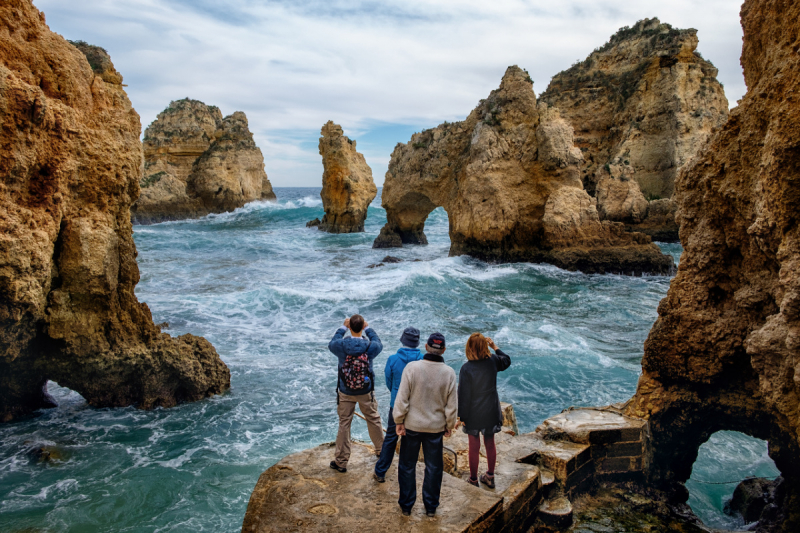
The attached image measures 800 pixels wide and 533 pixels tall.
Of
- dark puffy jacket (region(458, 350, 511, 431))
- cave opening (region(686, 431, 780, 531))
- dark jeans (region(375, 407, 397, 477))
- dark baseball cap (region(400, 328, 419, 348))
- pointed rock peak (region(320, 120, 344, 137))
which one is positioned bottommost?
cave opening (region(686, 431, 780, 531))

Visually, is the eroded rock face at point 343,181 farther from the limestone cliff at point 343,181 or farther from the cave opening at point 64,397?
the cave opening at point 64,397

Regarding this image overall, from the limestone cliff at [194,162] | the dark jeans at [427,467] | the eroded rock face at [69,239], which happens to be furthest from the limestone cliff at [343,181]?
the dark jeans at [427,467]

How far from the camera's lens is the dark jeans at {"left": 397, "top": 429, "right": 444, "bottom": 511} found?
3512mm

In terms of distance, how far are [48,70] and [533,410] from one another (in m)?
7.78

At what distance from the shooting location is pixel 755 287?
4375 millimetres

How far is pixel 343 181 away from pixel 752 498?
31809 mm

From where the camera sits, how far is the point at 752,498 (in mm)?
5281

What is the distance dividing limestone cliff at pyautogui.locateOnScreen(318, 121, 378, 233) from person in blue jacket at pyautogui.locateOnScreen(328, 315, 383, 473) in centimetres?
3132

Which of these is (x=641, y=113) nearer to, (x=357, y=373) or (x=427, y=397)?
(x=357, y=373)

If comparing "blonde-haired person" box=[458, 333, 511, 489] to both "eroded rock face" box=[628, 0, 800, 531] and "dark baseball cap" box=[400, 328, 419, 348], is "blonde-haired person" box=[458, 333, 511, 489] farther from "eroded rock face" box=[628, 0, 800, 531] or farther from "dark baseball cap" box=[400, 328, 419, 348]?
"eroded rock face" box=[628, 0, 800, 531]

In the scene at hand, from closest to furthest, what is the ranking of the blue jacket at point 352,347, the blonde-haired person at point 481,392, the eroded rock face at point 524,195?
the blonde-haired person at point 481,392
the blue jacket at point 352,347
the eroded rock face at point 524,195

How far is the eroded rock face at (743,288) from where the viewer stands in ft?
11.6

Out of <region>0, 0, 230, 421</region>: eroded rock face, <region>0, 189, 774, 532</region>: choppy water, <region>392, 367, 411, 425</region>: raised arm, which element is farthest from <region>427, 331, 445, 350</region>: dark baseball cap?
<region>0, 0, 230, 421</region>: eroded rock face

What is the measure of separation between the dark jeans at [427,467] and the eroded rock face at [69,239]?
4430mm
